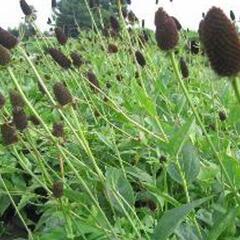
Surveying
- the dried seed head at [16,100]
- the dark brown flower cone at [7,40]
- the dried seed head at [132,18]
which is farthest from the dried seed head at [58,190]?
the dried seed head at [132,18]

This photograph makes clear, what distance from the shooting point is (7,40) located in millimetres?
1697

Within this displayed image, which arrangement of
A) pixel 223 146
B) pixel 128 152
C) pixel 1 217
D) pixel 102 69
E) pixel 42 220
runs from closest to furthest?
pixel 223 146 < pixel 42 220 < pixel 128 152 < pixel 1 217 < pixel 102 69

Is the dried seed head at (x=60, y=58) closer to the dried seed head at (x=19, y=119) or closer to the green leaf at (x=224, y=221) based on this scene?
the dried seed head at (x=19, y=119)

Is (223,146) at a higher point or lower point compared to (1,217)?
higher

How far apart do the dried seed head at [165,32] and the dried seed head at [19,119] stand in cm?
55

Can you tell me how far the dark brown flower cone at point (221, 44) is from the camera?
0.97 meters

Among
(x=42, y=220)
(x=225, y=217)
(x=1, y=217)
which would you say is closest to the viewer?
(x=225, y=217)

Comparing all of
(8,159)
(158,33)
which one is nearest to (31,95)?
(8,159)

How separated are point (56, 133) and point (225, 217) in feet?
2.58

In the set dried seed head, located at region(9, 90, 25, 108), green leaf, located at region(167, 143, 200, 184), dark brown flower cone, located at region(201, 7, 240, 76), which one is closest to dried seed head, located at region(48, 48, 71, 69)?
dried seed head, located at region(9, 90, 25, 108)

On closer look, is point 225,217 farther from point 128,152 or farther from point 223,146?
point 128,152

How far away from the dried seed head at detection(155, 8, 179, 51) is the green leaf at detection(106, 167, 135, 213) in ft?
1.41

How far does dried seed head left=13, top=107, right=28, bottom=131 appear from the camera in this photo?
5.65 feet

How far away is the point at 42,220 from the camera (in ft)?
7.33
